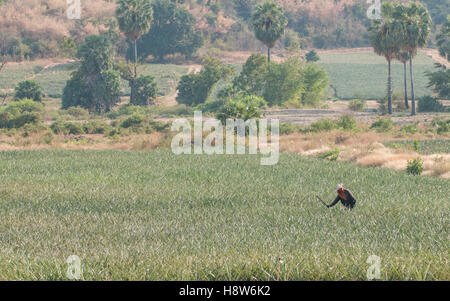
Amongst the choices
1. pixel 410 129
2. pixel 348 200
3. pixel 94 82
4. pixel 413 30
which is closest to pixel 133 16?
pixel 94 82

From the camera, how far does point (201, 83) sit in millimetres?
78062

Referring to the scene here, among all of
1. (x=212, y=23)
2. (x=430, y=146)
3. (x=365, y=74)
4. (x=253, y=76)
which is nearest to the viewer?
(x=430, y=146)

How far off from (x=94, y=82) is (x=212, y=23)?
176 feet

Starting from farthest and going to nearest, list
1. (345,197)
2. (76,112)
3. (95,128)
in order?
(76,112), (95,128), (345,197)

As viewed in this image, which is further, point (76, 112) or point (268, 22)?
point (268, 22)

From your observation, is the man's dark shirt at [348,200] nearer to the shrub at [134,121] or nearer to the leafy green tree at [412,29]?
the shrub at [134,121]

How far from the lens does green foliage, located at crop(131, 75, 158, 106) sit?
75231mm

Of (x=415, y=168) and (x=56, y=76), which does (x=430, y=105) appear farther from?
(x=56, y=76)

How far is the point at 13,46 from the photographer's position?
9988 cm

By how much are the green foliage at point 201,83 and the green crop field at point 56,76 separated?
6.90 meters

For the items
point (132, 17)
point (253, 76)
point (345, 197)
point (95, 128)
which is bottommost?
point (95, 128)

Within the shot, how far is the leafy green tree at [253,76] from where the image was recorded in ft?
256

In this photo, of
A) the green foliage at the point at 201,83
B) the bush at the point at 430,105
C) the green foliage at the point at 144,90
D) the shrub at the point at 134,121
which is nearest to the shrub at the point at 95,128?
the shrub at the point at 134,121
